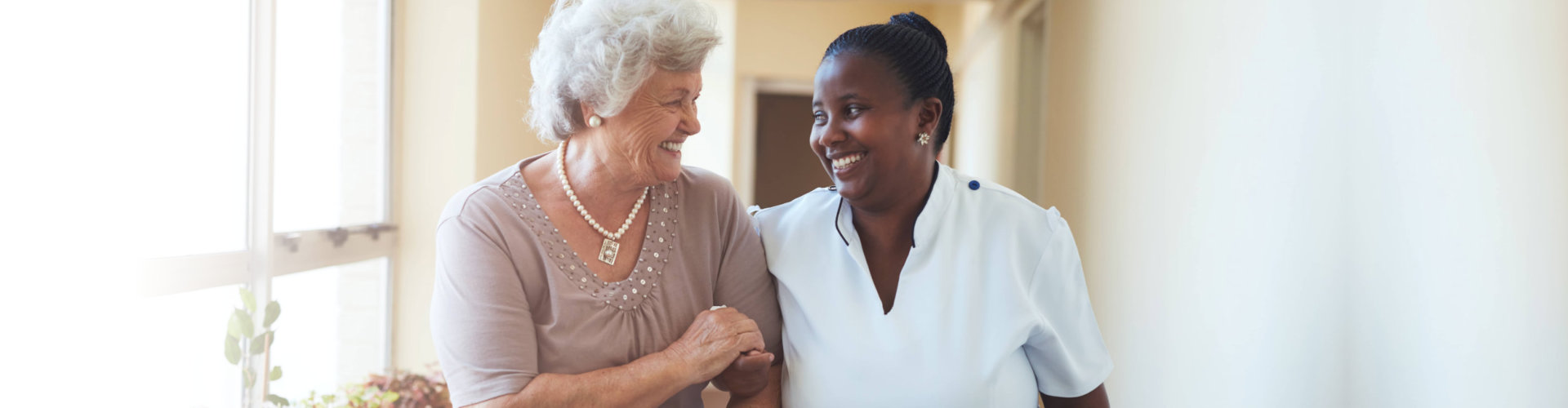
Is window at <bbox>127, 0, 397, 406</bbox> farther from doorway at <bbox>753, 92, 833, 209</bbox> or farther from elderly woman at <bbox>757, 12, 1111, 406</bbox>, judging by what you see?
doorway at <bbox>753, 92, 833, 209</bbox>

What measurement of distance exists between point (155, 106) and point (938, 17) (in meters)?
5.19

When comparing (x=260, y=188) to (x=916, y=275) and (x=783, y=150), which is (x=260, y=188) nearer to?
(x=916, y=275)

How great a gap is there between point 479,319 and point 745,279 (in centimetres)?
42

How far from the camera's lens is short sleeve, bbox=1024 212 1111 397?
1.39m

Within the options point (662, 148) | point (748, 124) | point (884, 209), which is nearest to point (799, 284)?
point (884, 209)

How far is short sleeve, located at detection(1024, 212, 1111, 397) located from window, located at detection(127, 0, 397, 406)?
69.0 inches

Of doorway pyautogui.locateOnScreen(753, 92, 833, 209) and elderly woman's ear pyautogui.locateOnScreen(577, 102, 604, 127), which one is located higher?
doorway pyautogui.locateOnScreen(753, 92, 833, 209)

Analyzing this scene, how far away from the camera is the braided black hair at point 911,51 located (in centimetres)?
137

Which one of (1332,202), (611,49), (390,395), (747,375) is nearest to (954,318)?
(747,375)

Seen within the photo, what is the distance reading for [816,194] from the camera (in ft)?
5.19

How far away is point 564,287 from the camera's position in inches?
52.1

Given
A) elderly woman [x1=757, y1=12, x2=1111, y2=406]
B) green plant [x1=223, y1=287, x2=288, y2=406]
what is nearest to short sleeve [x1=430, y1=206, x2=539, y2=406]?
elderly woman [x1=757, y1=12, x2=1111, y2=406]

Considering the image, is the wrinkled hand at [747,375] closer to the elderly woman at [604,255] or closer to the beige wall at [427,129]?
the elderly woman at [604,255]

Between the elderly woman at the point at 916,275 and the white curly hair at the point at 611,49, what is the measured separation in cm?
21
